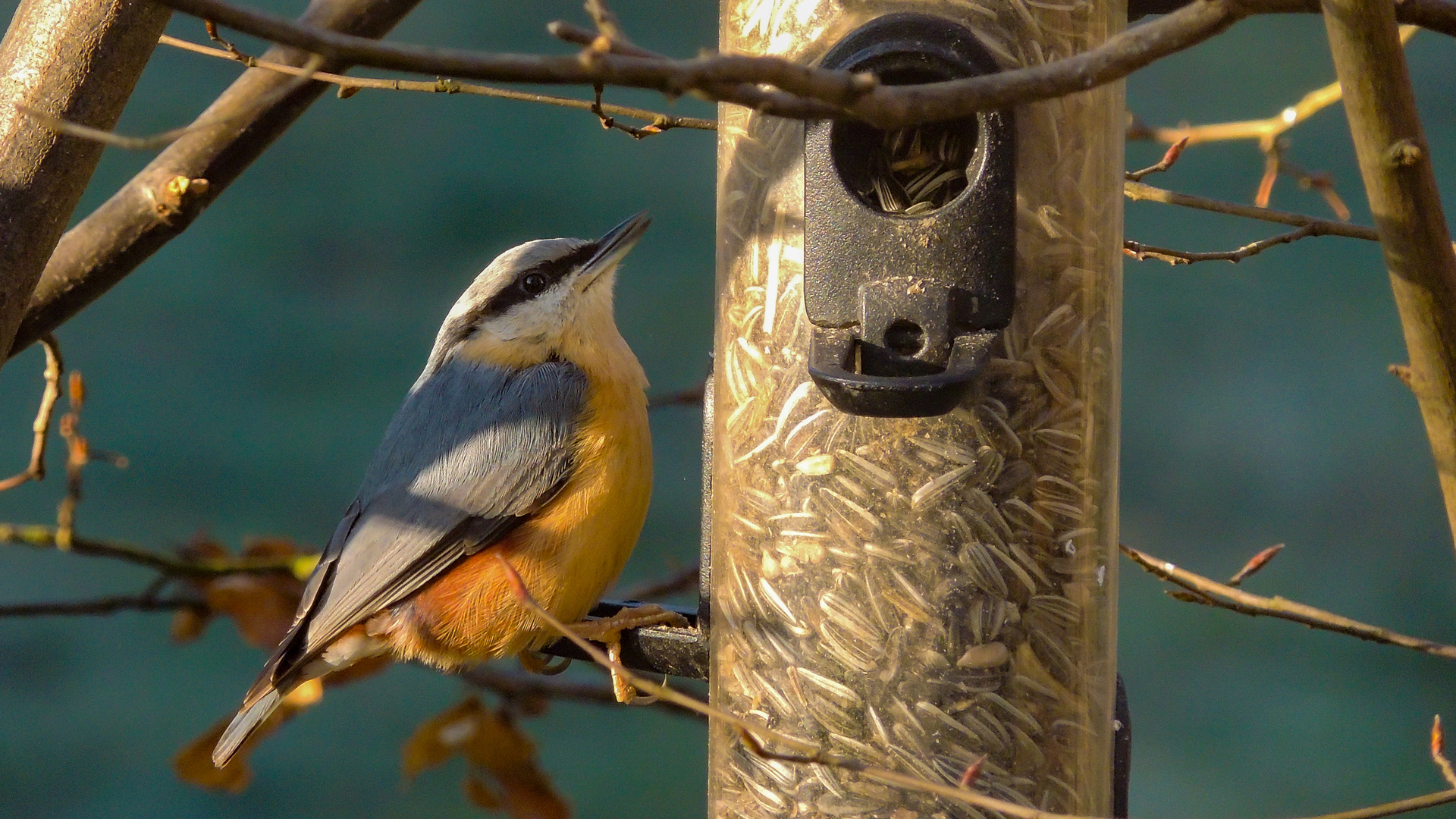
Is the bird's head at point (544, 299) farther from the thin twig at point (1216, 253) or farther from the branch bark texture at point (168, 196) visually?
the thin twig at point (1216, 253)

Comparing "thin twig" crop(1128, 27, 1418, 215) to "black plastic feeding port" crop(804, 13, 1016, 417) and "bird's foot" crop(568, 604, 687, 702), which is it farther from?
"bird's foot" crop(568, 604, 687, 702)

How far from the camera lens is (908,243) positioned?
224cm

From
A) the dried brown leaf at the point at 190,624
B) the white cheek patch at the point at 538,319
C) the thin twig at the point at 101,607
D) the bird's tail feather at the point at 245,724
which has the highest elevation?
the white cheek patch at the point at 538,319

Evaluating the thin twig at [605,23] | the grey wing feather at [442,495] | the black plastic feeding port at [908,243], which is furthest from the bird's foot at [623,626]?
the thin twig at [605,23]

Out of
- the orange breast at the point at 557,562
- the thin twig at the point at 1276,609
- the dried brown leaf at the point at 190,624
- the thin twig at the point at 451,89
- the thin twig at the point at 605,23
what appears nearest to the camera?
the thin twig at the point at 605,23

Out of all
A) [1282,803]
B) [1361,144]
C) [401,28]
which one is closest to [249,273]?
[401,28]

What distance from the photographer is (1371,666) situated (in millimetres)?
5379

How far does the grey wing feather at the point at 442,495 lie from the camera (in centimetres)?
325

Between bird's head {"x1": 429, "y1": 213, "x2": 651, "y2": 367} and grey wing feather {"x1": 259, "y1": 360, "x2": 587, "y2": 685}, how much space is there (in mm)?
123

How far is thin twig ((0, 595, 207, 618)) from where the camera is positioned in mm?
3246

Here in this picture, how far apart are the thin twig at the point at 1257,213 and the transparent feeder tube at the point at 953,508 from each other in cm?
10

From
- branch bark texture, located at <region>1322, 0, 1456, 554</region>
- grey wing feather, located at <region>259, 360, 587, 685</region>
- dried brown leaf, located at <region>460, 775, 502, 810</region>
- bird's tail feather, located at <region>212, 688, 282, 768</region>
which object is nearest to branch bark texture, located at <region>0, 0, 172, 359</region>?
grey wing feather, located at <region>259, 360, 587, 685</region>

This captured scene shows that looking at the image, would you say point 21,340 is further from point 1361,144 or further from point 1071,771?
point 1361,144

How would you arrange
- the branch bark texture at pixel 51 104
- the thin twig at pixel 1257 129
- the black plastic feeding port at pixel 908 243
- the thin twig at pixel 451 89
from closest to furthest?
the branch bark texture at pixel 51 104 < the black plastic feeding port at pixel 908 243 < the thin twig at pixel 451 89 < the thin twig at pixel 1257 129
